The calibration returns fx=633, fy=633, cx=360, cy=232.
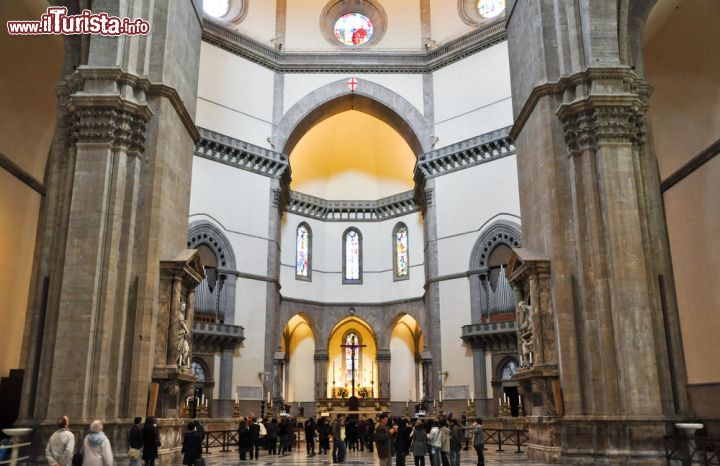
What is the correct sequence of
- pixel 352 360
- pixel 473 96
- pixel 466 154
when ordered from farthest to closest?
1. pixel 352 360
2. pixel 473 96
3. pixel 466 154

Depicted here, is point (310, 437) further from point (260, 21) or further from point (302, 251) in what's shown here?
point (260, 21)

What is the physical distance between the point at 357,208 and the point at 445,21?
1345 cm

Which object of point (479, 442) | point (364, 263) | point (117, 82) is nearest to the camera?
point (117, 82)

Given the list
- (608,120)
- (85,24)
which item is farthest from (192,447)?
(608,120)

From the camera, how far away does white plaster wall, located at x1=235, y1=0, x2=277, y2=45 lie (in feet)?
119

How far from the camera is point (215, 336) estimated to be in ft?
99.4

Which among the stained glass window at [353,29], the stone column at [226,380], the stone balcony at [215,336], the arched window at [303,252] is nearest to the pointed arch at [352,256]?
the arched window at [303,252]

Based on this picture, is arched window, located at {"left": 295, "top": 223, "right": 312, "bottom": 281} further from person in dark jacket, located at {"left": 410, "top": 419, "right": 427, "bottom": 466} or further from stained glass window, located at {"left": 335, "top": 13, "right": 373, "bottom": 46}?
person in dark jacket, located at {"left": 410, "top": 419, "right": 427, "bottom": 466}

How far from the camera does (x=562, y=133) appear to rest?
14.1 m

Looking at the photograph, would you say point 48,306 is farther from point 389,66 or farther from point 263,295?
point 389,66

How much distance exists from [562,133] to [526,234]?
2953 mm

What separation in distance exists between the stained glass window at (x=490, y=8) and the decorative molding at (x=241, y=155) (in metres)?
13.9

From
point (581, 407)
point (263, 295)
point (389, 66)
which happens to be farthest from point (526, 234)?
point (389, 66)

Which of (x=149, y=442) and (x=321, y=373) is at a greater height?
(x=321, y=373)
